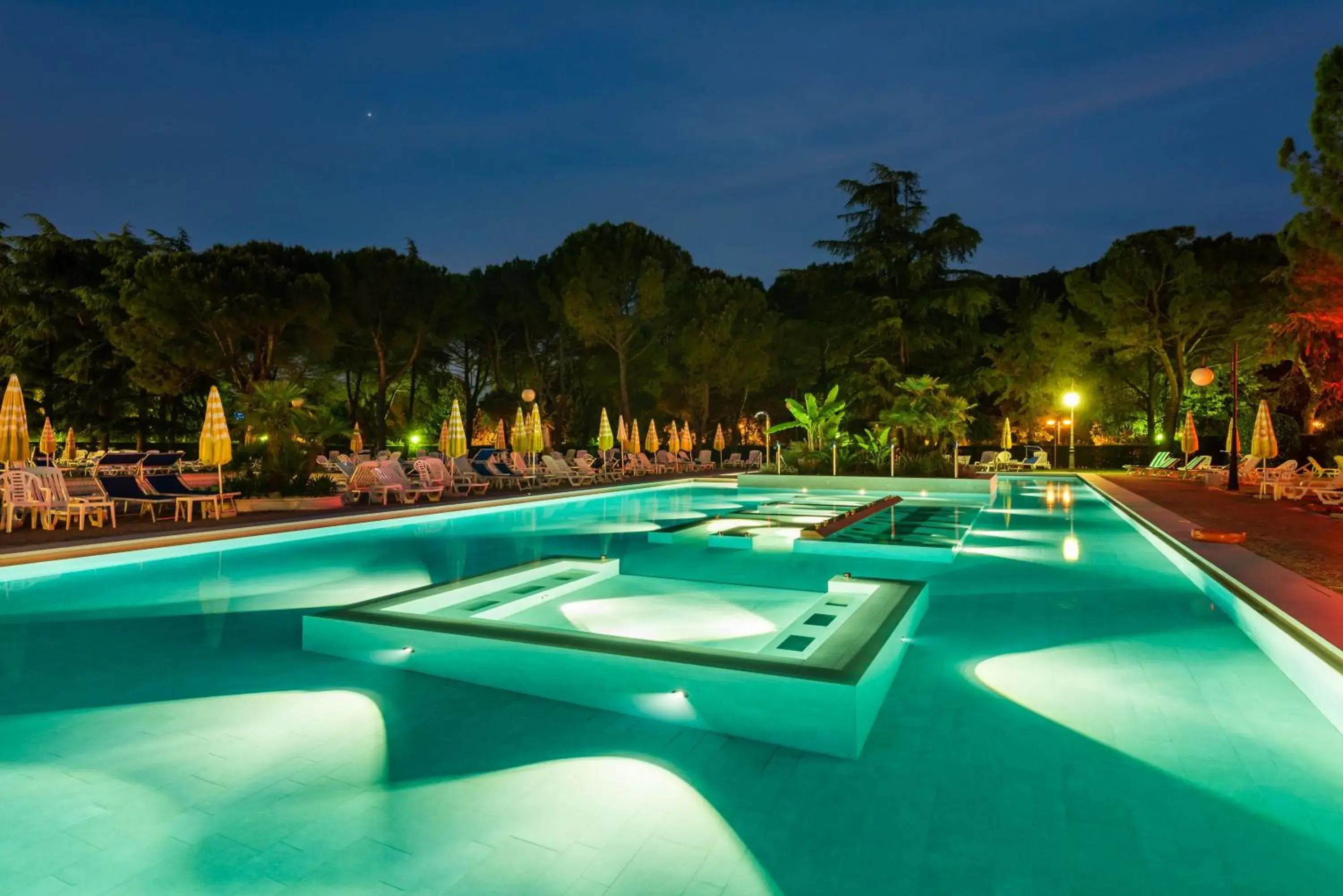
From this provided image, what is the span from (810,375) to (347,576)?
26272mm

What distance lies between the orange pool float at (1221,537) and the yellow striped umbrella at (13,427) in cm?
1438

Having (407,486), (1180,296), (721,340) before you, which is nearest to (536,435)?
(407,486)

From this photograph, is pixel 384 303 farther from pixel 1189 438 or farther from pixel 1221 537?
pixel 1189 438

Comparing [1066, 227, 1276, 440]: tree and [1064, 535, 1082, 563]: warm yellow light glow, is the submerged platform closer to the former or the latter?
[1064, 535, 1082, 563]: warm yellow light glow

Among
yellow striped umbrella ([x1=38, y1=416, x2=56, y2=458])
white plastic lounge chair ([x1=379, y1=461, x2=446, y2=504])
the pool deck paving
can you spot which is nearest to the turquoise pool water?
the pool deck paving

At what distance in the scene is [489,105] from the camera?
54.1m

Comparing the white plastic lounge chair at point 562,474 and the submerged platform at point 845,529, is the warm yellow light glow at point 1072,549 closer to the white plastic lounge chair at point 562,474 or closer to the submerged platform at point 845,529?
the submerged platform at point 845,529

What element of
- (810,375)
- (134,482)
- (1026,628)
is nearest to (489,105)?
(810,375)

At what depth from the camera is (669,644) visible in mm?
4133

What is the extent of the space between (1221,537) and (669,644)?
702 centimetres

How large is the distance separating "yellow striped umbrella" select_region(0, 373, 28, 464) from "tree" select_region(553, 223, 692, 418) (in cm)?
1805

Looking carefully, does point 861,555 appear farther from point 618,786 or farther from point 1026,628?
point 618,786

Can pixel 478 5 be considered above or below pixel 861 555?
above

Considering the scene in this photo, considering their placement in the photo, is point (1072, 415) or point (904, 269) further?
point (1072, 415)
